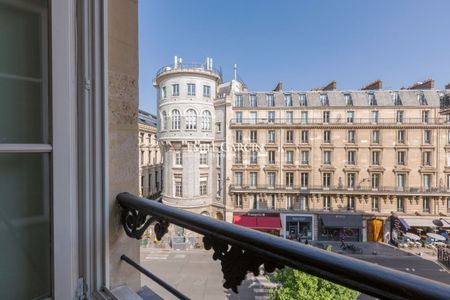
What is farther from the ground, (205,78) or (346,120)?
(205,78)

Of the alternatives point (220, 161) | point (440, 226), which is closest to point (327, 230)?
point (440, 226)

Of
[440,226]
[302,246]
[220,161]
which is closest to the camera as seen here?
[302,246]

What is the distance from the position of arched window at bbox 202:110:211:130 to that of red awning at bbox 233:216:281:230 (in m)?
3.75

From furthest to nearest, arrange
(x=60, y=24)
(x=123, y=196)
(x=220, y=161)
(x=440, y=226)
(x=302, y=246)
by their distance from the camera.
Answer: (x=220, y=161) < (x=440, y=226) < (x=123, y=196) < (x=60, y=24) < (x=302, y=246)

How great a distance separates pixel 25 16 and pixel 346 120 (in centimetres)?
1116

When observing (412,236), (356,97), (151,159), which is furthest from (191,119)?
(412,236)

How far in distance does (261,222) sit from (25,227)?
993 centimetres

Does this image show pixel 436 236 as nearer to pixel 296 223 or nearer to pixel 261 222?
pixel 296 223

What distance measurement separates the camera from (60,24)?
66 centimetres

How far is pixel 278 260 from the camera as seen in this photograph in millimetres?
443

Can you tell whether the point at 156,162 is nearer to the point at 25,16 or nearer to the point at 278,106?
the point at 278,106

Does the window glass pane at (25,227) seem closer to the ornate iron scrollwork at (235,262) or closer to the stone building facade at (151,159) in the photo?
the ornate iron scrollwork at (235,262)

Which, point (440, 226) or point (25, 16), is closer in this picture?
point (25, 16)

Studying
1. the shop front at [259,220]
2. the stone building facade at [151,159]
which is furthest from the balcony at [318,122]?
the shop front at [259,220]
